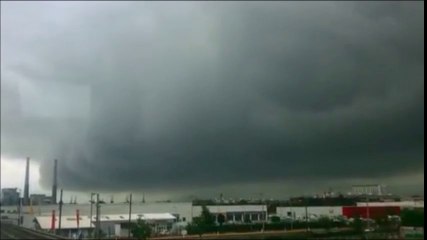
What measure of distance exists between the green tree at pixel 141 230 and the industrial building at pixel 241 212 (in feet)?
10.2

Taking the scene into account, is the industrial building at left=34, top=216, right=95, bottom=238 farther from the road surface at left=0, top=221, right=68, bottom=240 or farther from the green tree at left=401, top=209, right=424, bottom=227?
the green tree at left=401, top=209, right=424, bottom=227

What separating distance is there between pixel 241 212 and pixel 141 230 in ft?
17.5

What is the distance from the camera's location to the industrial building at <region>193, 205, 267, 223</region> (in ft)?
53.5

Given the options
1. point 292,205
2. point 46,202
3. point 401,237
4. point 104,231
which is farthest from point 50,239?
point 401,237

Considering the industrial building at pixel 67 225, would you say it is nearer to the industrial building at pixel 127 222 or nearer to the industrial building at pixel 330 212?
the industrial building at pixel 127 222

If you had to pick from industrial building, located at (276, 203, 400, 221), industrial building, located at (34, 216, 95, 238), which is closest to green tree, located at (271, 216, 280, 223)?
industrial building, located at (276, 203, 400, 221)

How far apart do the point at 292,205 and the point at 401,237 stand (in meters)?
4.24

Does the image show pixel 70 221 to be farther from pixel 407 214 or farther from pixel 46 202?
pixel 407 214

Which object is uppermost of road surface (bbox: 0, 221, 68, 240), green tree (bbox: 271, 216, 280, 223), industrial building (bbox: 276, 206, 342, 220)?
industrial building (bbox: 276, 206, 342, 220)

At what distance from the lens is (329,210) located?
16547 mm

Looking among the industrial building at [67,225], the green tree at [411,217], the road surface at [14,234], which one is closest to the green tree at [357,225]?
the green tree at [411,217]

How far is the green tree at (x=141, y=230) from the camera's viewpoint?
11990mm

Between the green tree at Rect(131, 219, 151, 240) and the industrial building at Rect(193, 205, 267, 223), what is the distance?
10.2 feet

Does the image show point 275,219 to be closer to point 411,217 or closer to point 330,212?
point 330,212
